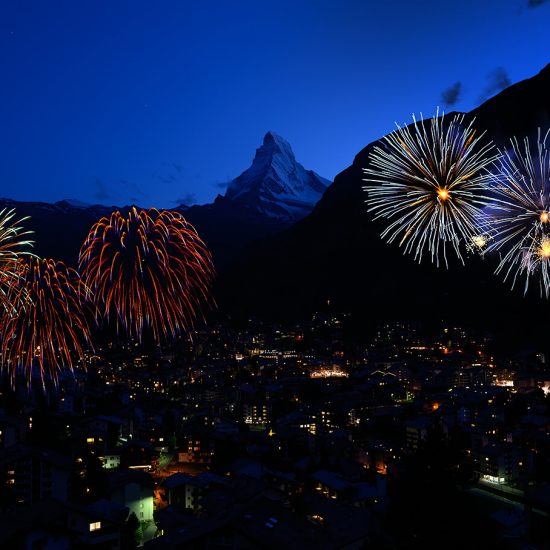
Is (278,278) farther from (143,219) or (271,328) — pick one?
(143,219)

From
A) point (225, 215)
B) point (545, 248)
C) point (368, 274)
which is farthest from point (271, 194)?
point (545, 248)

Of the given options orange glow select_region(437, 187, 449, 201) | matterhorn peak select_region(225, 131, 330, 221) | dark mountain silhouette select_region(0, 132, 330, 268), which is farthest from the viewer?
matterhorn peak select_region(225, 131, 330, 221)

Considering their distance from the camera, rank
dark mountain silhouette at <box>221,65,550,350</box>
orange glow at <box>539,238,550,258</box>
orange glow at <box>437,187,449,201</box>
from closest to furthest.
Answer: orange glow at <box>437,187,449,201</box> → orange glow at <box>539,238,550,258</box> → dark mountain silhouette at <box>221,65,550,350</box>

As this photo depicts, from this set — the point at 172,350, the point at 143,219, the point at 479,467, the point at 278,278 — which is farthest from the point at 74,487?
the point at 278,278

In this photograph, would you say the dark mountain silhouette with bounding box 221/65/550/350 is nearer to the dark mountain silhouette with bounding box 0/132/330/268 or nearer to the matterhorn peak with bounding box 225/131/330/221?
the dark mountain silhouette with bounding box 0/132/330/268

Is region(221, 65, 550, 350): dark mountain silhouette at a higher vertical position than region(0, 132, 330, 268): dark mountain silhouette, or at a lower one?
lower

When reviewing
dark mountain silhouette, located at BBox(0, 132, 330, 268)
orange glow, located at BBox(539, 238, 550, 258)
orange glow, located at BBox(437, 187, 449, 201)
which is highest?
dark mountain silhouette, located at BBox(0, 132, 330, 268)

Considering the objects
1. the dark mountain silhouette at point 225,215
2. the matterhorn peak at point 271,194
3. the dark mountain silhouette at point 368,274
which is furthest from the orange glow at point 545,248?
the matterhorn peak at point 271,194

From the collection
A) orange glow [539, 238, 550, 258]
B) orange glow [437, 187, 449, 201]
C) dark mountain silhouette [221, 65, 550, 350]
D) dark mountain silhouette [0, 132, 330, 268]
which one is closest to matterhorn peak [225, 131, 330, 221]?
dark mountain silhouette [0, 132, 330, 268]

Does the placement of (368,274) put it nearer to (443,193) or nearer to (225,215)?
(443,193)
